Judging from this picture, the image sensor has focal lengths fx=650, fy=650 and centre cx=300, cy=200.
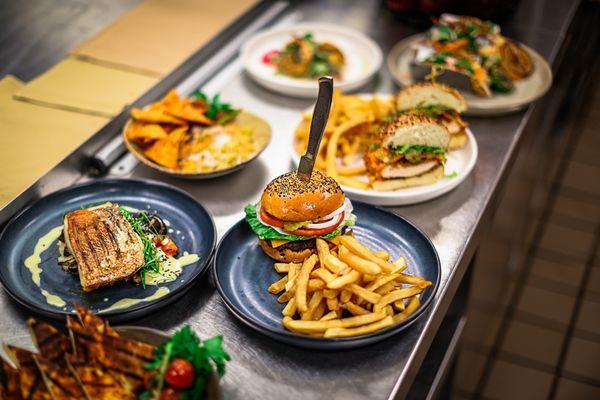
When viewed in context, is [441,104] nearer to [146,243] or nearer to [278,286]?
[278,286]

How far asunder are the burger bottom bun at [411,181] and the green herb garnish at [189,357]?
3.62 ft

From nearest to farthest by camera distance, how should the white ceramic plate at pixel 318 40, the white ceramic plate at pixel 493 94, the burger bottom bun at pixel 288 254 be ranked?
the burger bottom bun at pixel 288 254 < the white ceramic plate at pixel 493 94 < the white ceramic plate at pixel 318 40

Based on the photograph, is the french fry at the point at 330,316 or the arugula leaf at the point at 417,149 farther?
the arugula leaf at the point at 417,149

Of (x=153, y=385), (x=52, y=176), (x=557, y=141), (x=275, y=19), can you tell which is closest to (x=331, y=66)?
(x=275, y=19)

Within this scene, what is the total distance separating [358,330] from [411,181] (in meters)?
0.89

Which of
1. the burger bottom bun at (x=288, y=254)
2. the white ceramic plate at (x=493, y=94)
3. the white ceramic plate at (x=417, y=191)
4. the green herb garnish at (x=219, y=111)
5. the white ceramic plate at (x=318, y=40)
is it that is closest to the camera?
the burger bottom bun at (x=288, y=254)

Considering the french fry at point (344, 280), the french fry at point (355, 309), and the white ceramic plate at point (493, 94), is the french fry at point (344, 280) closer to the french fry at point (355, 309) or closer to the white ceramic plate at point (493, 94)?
the french fry at point (355, 309)

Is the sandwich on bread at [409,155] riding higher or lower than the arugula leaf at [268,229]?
lower

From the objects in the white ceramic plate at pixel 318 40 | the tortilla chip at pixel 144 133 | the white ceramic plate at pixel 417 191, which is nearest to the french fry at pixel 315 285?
the white ceramic plate at pixel 417 191

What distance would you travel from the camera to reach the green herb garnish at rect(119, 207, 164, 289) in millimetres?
2068

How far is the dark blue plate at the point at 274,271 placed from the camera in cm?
184

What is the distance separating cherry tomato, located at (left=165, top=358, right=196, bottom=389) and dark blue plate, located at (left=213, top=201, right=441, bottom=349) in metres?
→ 0.30

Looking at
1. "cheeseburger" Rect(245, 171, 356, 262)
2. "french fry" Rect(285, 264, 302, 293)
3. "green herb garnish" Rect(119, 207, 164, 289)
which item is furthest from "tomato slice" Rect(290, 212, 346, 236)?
"green herb garnish" Rect(119, 207, 164, 289)

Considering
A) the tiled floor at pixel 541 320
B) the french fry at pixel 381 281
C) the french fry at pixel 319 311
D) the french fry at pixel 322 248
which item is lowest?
the tiled floor at pixel 541 320
